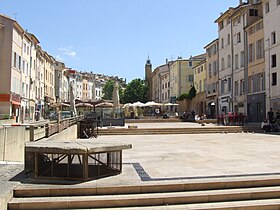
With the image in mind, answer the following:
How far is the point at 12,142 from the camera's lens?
9.42 metres

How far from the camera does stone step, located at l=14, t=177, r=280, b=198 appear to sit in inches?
248

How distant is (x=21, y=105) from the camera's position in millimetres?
41500

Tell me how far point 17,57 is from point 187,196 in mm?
35930

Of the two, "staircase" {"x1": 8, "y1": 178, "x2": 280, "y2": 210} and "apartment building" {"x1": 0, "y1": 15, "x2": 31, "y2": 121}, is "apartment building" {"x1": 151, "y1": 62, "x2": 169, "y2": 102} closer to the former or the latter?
"apartment building" {"x1": 0, "y1": 15, "x2": 31, "y2": 121}

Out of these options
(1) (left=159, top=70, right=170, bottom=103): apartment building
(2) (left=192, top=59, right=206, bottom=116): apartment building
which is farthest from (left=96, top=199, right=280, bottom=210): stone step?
(1) (left=159, top=70, right=170, bottom=103): apartment building

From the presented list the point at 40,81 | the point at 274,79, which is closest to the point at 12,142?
the point at 274,79

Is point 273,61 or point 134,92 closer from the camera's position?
point 273,61

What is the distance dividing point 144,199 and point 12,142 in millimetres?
4947

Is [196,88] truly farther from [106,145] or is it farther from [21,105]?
[106,145]

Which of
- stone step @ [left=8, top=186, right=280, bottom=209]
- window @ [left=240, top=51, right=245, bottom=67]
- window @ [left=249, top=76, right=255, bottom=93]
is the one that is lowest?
stone step @ [left=8, top=186, right=280, bottom=209]

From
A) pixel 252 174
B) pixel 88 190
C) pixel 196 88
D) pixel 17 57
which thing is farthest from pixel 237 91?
pixel 88 190

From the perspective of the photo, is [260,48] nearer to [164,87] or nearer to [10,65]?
[10,65]

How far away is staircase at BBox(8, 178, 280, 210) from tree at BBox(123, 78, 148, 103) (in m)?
84.7

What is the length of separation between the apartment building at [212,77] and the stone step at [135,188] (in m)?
40.0
